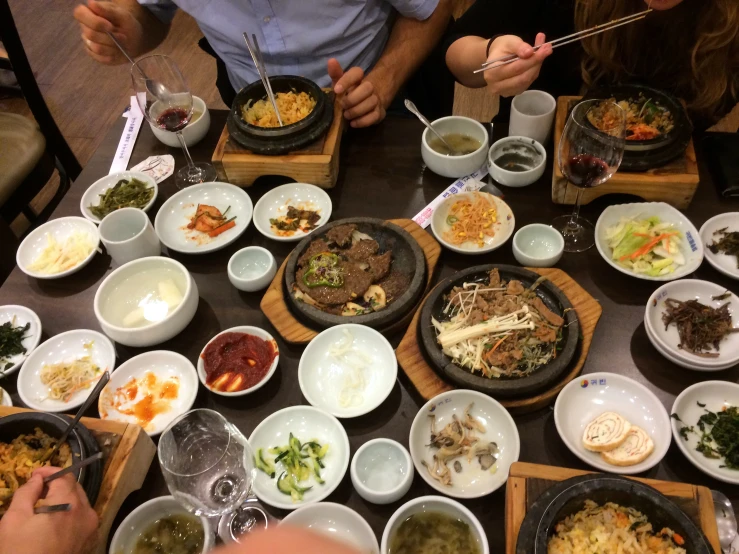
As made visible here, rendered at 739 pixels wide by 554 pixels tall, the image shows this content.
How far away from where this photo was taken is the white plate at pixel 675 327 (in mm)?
1723

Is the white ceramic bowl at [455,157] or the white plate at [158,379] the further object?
the white ceramic bowl at [455,157]

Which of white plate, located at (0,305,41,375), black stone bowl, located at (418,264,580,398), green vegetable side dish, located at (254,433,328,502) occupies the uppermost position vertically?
white plate, located at (0,305,41,375)

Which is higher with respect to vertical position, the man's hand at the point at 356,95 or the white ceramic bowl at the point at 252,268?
the man's hand at the point at 356,95

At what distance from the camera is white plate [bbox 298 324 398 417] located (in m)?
1.77

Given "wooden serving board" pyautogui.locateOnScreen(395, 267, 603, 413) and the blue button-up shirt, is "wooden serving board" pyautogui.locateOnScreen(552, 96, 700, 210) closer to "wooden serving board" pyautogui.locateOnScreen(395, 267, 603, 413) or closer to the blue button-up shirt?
"wooden serving board" pyautogui.locateOnScreen(395, 267, 603, 413)

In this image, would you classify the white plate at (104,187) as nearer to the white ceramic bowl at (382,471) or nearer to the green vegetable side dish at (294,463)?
the green vegetable side dish at (294,463)

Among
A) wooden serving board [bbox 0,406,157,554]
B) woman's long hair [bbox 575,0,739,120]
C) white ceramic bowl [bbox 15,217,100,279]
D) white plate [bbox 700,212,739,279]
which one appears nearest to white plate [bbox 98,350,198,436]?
wooden serving board [bbox 0,406,157,554]

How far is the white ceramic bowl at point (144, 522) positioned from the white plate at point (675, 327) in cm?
150

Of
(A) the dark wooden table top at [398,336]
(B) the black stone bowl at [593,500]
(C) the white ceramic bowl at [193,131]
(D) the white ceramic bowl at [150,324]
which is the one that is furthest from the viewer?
(C) the white ceramic bowl at [193,131]

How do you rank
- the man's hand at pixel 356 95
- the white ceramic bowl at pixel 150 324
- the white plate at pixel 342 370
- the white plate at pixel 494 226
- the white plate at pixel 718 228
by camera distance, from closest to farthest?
the white plate at pixel 342 370 < the white ceramic bowl at pixel 150 324 < the white plate at pixel 718 228 < the white plate at pixel 494 226 < the man's hand at pixel 356 95

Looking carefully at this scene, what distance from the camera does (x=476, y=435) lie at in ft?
5.52

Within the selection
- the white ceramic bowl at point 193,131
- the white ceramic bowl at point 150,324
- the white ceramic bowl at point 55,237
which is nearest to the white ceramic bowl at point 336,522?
the white ceramic bowl at point 150,324

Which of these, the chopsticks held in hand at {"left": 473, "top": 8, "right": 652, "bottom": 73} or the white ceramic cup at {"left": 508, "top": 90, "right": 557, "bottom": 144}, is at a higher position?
the chopsticks held in hand at {"left": 473, "top": 8, "right": 652, "bottom": 73}

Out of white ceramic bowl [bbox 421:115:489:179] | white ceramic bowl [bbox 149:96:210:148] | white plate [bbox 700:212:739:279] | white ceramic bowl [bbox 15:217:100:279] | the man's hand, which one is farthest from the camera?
white ceramic bowl [bbox 149:96:210:148]
